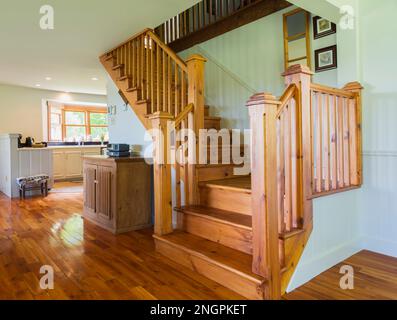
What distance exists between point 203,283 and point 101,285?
0.72 metres

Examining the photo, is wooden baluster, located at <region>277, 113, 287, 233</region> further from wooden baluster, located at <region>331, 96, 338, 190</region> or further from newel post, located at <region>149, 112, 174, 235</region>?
newel post, located at <region>149, 112, 174, 235</region>

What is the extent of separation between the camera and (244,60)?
13.0 feet

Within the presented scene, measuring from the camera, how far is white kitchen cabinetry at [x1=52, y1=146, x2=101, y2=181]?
754 cm

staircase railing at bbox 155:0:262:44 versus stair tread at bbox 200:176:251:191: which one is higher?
staircase railing at bbox 155:0:262:44

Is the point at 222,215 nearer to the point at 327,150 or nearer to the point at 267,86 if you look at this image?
the point at 327,150

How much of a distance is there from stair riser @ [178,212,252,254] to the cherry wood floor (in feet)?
1.10

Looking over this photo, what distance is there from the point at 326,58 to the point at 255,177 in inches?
78.0

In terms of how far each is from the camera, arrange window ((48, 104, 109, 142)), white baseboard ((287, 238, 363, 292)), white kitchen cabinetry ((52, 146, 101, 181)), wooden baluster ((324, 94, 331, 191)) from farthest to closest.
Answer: window ((48, 104, 109, 142)) → white kitchen cabinetry ((52, 146, 101, 181)) → wooden baluster ((324, 94, 331, 191)) → white baseboard ((287, 238, 363, 292))

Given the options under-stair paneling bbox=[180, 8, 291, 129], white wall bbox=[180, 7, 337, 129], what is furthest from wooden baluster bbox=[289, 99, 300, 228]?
under-stair paneling bbox=[180, 8, 291, 129]

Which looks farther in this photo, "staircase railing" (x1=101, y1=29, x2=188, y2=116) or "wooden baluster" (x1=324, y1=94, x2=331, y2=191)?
"staircase railing" (x1=101, y1=29, x2=188, y2=116)

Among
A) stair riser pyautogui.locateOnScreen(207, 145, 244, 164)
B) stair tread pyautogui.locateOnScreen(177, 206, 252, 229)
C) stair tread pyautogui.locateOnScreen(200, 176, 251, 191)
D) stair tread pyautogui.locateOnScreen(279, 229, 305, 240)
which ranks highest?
stair riser pyautogui.locateOnScreen(207, 145, 244, 164)

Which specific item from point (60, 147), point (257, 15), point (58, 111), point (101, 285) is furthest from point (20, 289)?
point (58, 111)

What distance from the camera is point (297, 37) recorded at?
331cm

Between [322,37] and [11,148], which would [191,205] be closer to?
[322,37]
